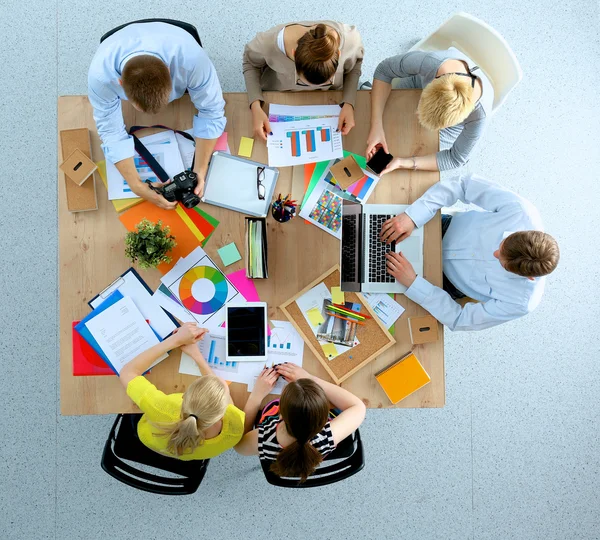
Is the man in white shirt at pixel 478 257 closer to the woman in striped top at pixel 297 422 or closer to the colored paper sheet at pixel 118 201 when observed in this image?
the woman in striped top at pixel 297 422

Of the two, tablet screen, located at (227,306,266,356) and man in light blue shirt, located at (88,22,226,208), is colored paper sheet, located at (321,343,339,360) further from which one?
man in light blue shirt, located at (88,22,226,208)

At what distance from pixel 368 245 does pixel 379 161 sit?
1.08 feet

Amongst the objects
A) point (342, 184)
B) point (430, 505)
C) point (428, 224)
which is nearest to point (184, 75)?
point (342, 184)

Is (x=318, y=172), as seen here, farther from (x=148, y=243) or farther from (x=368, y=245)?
(x=148, y=243)

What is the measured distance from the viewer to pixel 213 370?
75.0 inches

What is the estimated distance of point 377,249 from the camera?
77.5 inches

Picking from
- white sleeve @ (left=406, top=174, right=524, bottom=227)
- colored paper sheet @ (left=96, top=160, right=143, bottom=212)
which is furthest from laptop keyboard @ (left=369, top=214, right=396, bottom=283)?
colored paper sheet @ (left=96, top=160, right=143, bottom=212)

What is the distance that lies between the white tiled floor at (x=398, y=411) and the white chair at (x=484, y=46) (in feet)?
2.05

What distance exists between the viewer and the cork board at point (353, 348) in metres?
1.90

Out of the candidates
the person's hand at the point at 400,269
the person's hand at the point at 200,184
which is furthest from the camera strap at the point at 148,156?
the person's hand at the point at 400,269

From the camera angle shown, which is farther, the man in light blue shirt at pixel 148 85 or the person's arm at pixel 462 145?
the person's arm at pixel 462 145

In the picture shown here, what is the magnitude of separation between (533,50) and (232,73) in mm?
1654

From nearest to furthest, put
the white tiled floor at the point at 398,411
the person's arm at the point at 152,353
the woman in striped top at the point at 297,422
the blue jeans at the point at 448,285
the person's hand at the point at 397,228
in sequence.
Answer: the woman in striped top at the point at 297,422, the person's arm at the point at 152,353, the person's hand at the point at 397,228, the blue jeans at the point at 448,285, the white tiled floor at the point at 398,411

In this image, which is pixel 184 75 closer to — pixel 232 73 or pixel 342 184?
pixel 342 184
